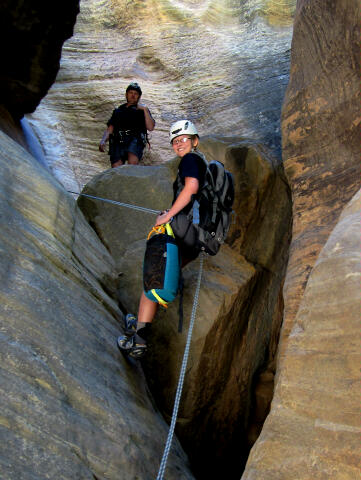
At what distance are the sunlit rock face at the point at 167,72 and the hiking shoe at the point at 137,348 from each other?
17.3ft

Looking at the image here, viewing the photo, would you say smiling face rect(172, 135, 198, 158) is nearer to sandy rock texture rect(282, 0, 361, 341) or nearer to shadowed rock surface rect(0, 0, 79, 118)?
sandy rock texture rect(282, 0, 361, 341)

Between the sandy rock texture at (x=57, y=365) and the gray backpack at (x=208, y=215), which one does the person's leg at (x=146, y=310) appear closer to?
the sandy rock texture at (x=57, y=365)

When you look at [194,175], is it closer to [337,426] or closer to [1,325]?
[1,325]

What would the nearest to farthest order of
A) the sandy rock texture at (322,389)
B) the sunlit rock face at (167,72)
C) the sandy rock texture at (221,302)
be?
the sandy rock texture at (322,389) → the sandy rock texture at (221,302) → the sunlit rock face at (167,72)

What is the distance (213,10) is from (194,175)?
43.2 ft

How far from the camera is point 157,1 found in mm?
15766

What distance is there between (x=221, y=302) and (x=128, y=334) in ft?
5.11

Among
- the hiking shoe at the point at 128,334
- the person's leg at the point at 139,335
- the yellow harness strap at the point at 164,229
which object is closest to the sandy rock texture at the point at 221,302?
the hiking shoe at the point at 128,334

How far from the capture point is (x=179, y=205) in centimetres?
469

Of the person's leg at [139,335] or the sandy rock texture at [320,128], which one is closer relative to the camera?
the person's leg at [139,335]

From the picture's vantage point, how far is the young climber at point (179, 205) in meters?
4.47

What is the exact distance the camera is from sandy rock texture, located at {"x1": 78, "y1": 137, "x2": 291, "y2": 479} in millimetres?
5656

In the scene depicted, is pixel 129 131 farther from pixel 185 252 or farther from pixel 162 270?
pixel 162 270

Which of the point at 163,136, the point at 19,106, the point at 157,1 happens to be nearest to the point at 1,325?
the point at 19,106
